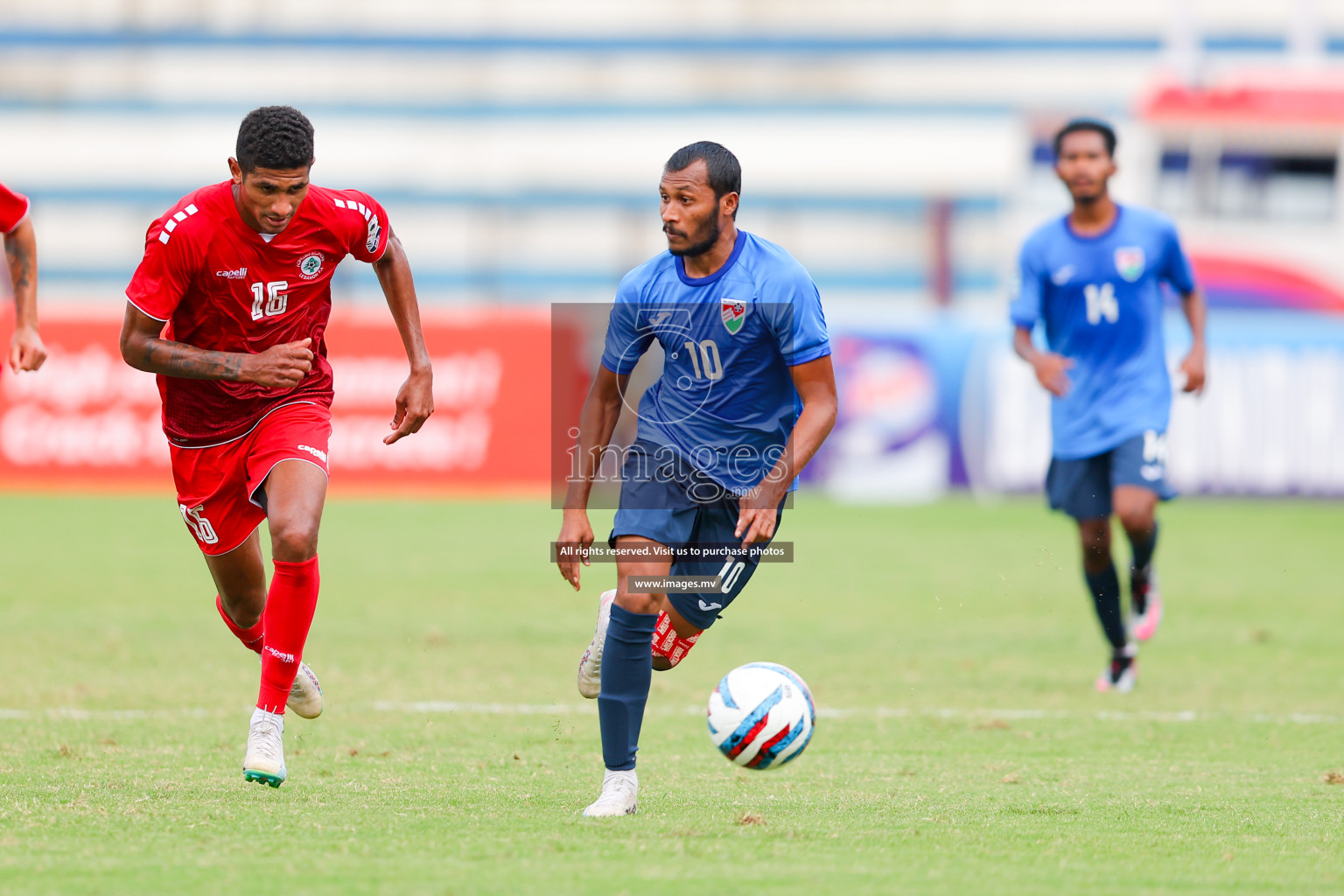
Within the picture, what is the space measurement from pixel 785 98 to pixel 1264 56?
13.0m

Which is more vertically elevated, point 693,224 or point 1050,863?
point 693,224

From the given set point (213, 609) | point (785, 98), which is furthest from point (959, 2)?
point (213, 609)

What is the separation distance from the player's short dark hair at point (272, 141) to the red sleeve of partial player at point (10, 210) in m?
1.56

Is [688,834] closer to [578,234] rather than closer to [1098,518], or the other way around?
[1098,518]

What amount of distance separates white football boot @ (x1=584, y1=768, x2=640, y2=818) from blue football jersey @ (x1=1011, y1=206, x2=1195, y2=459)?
4035 mm

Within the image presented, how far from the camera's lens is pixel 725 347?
215 inches

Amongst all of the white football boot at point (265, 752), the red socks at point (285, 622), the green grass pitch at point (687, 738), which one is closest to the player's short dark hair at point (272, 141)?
the red socks at point (285, 622)

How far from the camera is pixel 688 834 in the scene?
4.72m

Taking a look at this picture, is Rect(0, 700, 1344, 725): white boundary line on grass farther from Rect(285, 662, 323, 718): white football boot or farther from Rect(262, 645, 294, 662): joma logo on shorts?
Rect(262, 645, 294, 662): joma logo on shorts

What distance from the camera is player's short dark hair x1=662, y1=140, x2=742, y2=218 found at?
5270mm

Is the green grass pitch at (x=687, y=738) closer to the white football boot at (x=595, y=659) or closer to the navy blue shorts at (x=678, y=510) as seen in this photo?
A: the white football boot at (x=595, y=659)

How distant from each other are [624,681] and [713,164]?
5.49 feet

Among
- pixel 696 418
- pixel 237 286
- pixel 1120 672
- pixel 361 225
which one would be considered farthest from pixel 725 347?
pixel 1120 672

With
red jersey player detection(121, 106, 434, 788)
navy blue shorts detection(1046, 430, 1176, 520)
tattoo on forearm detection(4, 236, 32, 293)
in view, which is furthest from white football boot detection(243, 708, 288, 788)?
navy blue shorts detection(1046, 430, 1176, 520)
